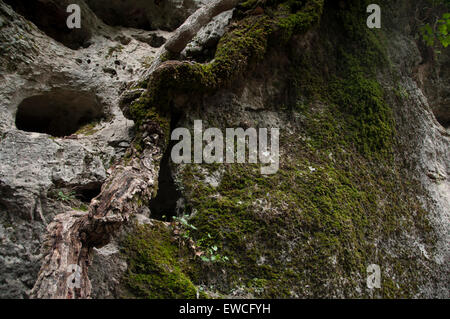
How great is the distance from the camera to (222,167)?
10.6 feet

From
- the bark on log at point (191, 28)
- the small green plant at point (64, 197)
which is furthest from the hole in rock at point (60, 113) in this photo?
the small green plant at point (64, 197)

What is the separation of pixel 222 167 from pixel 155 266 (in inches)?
46.4

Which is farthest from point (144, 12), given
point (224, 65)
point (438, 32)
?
point (438, 32)

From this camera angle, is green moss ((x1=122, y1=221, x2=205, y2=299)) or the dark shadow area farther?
the dark shadow area

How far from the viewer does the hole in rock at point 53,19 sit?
14.3 ft

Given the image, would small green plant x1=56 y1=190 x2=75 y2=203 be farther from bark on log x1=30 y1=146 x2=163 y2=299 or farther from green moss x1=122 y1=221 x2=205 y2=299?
green moss x1=122 y1=221 x2=205 y2=299

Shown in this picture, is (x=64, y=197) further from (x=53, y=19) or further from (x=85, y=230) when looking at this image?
(x=53, y=19)

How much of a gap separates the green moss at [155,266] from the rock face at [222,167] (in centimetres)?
1

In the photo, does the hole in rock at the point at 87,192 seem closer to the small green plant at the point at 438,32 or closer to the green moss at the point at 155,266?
the green moss at the point at 155,266

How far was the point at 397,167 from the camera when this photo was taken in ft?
13.2

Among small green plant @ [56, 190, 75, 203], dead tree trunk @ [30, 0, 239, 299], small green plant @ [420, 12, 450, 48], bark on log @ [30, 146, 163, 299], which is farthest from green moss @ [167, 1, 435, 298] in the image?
small green plant @ [420, 12, 450, 48]

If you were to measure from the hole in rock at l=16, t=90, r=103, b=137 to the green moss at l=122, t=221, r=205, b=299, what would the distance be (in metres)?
2.30

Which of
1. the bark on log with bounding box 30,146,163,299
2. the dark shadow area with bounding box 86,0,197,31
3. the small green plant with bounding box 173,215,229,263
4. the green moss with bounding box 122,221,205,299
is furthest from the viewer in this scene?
the dark shadow area with bounding box 86,0,197,31

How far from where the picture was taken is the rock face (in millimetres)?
2523
